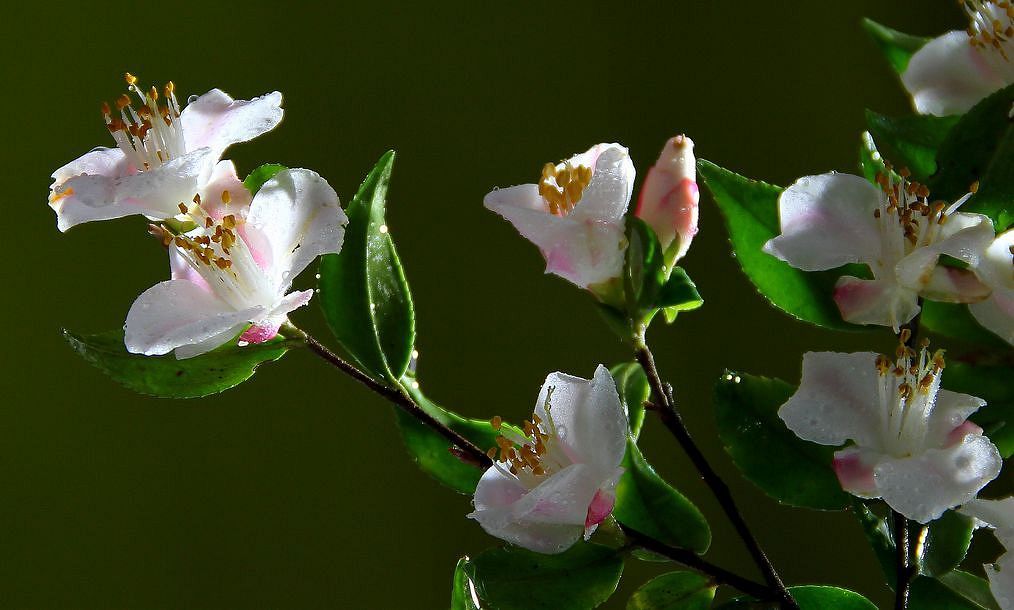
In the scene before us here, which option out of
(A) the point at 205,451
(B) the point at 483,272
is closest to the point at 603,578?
(A) the point at 205,451

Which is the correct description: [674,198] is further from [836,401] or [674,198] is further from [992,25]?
[992,25]

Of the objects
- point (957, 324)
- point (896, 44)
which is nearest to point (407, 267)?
point (896, 44)

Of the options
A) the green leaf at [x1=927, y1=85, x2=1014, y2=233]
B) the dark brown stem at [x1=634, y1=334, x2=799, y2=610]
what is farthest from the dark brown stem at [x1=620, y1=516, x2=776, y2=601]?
the green leaf at [x1=927, y1=85, x2=1014, y2=233]

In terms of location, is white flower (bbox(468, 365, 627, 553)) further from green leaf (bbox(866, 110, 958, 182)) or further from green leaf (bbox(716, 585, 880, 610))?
green leaf (bbox(866, 110, 958, 182))

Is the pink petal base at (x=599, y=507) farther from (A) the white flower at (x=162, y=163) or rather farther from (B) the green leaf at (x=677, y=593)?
(A) the white flower at (x=162, y=163)

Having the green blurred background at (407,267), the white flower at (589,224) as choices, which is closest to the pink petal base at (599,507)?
the white flower at (589,224)

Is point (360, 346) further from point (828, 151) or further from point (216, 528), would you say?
point (828, 151)

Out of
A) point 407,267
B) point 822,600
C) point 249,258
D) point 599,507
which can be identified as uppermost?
point 249,258
